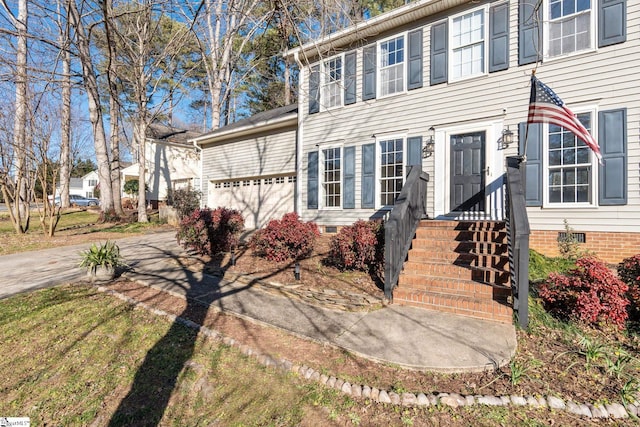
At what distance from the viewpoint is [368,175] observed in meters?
8.46

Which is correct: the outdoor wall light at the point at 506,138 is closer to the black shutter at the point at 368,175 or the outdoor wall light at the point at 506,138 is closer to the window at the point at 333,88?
the black shutter at the point at 368,175

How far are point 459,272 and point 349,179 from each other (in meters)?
4.67

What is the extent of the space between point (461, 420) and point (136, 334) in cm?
367

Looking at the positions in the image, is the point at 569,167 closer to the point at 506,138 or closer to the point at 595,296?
the point at 506,138

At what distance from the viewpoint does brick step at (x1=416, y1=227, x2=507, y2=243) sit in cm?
538

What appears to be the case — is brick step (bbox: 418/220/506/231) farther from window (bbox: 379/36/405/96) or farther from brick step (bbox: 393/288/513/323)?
window (bbox: 379/36/405/96)

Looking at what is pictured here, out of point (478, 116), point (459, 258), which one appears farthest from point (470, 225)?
point (478, 116)

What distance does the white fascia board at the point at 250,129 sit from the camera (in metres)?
10.5

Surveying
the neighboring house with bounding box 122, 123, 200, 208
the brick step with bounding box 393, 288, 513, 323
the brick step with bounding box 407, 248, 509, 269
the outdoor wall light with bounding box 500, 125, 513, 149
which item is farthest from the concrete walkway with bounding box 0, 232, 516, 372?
the neighboring house with bounding box 122, 123, 200, 208

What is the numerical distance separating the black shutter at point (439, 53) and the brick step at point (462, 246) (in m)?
4.26

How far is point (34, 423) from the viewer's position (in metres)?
2.53

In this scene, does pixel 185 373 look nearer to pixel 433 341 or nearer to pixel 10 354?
pixel 10 354

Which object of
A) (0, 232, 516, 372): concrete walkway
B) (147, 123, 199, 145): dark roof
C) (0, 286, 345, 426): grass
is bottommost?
(0, 286, 345, 426): grass

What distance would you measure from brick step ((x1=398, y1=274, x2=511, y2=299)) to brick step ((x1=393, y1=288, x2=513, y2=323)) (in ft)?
0.47
